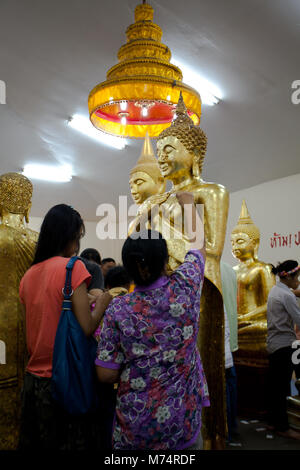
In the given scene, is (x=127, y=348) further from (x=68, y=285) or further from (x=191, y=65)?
(x=191, y=65)

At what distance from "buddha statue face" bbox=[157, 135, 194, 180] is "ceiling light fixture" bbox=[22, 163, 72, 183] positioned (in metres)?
6.37

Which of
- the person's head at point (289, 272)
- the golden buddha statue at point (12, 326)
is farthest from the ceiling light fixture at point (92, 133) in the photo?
the golden buddha statue at point (12, 326)

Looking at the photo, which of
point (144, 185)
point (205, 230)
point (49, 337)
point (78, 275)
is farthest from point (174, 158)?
point (49, 337)

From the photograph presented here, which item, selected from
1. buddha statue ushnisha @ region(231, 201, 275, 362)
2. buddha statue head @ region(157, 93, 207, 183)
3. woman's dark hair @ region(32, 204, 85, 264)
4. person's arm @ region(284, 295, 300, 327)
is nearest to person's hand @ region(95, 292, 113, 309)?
woman's dark hair @ region(32, 204, 85, 264)

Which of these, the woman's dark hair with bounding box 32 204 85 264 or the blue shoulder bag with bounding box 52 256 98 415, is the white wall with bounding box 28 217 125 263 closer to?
the woman's dark hair with bounding box 32 204 85 264

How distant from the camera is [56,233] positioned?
1526 mm

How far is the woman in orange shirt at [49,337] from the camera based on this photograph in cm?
138

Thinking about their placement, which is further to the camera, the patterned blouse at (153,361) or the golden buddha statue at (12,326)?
the golden buddha statue at (12,326)

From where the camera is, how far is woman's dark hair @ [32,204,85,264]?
1523mm

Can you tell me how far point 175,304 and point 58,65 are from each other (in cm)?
490

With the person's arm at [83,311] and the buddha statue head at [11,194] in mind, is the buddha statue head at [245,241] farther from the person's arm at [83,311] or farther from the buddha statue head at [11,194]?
the person's arm at [83,311]

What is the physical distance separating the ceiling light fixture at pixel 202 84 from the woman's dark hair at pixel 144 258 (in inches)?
160

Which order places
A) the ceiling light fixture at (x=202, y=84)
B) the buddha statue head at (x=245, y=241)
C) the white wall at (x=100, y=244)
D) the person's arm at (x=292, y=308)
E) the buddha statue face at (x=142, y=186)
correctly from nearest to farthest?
the buddha statue face at (x=142, y=186)
the person's arm at (x=292, y=308)
the buddha statue head at (x=245, y=241)
the ceiling light fixture at (x=202, y=84)
the white wall at (x=100, y=244)

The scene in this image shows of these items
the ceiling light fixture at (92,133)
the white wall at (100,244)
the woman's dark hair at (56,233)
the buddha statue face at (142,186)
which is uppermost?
the ceiling light fixture at (92,133)
